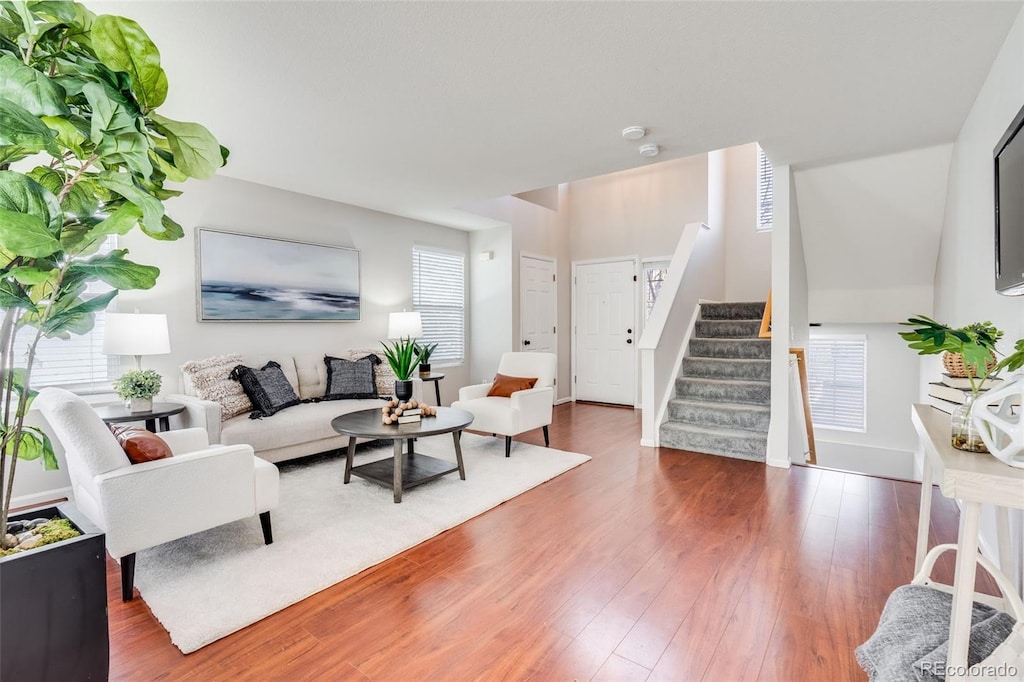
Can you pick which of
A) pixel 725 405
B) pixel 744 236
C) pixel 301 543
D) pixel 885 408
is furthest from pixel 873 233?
pixel 301 543

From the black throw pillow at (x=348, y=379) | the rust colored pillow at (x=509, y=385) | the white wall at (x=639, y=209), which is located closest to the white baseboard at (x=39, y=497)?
the black throw pillow at (x=348, y=379)

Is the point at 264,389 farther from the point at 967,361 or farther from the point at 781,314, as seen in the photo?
the point at 781,314

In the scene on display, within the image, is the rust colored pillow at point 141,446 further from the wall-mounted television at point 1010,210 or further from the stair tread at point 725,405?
the stair tread at point 725,405

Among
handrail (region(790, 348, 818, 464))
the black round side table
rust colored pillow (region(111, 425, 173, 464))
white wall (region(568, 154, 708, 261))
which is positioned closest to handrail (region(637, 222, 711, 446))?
handrail (region(790, 348, 818, 464))

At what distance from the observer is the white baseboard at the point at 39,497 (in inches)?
117

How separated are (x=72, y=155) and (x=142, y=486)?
1.45 m

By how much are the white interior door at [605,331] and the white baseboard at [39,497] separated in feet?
17.7

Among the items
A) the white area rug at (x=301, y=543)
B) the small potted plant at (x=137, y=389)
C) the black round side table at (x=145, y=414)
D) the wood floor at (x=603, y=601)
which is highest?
the small potted plant at (x=137, y=389)

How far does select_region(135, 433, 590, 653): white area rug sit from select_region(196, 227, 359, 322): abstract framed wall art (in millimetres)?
1483

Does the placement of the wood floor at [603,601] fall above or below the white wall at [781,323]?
below

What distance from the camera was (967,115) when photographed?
277cm

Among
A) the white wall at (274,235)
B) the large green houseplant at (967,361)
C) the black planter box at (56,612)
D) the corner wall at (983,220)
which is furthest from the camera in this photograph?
the white wall at (274,235)

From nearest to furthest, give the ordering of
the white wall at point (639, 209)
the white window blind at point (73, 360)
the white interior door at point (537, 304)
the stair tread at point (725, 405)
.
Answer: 1. the white window blind at point (73, 360)
2. the stair tread at point (725, 405)
3. the white wall at point (639, 209)
4. the white interior door at point (537, 304)

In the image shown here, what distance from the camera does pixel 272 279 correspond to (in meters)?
4.27
